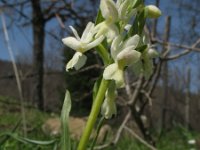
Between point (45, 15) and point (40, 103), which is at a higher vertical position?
point (45, 15)

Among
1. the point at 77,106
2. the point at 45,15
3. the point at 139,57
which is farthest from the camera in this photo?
the point at 77,106

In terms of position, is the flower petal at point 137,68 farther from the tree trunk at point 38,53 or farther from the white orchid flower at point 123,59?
the tree trunk at point 38,53

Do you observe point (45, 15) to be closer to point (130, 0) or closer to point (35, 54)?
point (35, 54)

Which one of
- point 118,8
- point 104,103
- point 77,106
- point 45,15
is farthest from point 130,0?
point 77,106

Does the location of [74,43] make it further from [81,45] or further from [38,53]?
[38,53]

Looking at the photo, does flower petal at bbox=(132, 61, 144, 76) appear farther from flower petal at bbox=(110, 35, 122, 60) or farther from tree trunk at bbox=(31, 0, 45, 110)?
tree trunk at bbox=(31, 0, 45, 110)

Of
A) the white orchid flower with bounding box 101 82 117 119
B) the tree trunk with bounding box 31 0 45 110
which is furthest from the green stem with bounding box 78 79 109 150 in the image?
the tree trunk with bounding box 31 0 45 110

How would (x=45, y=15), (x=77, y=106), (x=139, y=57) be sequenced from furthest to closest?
1. (x=77, y=106)
2. (x=45, y=15)
3. (x=139, y=57)
